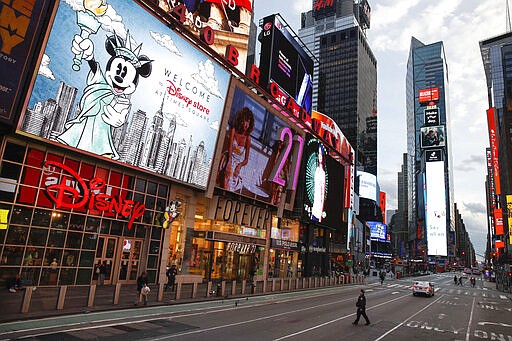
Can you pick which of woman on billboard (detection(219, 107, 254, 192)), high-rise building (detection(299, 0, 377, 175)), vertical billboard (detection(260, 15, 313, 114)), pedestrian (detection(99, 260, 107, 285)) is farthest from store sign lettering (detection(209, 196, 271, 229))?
high-rise building (detection(299, 0, 377, 175))

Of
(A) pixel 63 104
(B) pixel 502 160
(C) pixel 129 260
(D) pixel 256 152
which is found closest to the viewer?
(A) pixel 63 104

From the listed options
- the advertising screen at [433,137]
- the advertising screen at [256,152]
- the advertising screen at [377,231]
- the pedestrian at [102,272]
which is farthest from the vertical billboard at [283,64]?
the advertising screen at [433,137]

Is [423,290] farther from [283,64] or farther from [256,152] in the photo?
[283,64]

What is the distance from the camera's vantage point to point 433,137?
19212 cm

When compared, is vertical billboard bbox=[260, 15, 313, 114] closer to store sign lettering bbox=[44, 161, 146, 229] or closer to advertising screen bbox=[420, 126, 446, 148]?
store sign lettering bbox=[44, 161, 146, 229]

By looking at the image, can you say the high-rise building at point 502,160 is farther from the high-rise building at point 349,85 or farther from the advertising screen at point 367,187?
the high-rise building at point 349,85

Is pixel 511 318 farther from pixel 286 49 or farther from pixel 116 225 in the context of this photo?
pixel 286 49

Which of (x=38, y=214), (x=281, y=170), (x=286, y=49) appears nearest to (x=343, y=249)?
(x=281, y=170)

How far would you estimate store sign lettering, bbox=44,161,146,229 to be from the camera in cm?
2091

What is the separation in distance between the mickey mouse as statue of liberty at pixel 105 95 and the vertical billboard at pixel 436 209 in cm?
19822

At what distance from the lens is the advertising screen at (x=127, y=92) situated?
1841 centimetres

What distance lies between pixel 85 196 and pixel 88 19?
10299 mm

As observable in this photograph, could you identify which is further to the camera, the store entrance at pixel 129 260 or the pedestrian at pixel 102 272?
the store entrance at pixel 129 260

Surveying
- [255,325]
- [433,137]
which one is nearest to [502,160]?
[255,325]
